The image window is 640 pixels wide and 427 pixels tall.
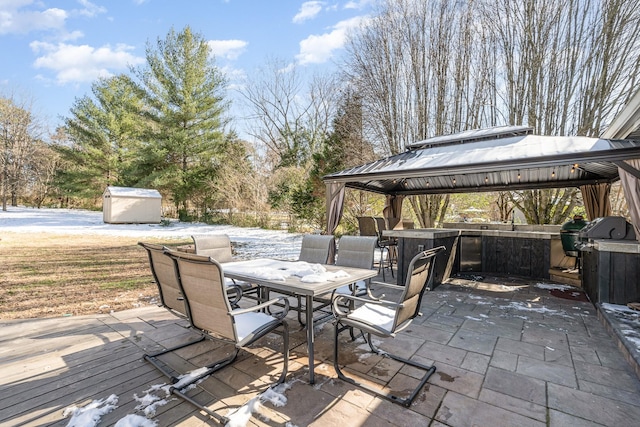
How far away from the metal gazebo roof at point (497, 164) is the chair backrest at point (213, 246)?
9.53ft

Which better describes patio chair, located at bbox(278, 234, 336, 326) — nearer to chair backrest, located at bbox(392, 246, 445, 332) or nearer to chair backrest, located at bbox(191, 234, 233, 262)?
chair backrest, located at bbox(191, 234, 233, 262)

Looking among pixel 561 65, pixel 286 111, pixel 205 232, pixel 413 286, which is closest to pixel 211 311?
pixel 413 286

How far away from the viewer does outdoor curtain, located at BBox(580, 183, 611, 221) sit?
231 inches

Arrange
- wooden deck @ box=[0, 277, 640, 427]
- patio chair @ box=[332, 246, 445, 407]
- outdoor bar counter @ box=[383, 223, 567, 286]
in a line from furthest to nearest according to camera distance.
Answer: outdoor bar counter @ box=[383, 223, 567, 286]
patio chair @ box=[332, 246, 445, 407]
wooden deck @ box=[0, 277, 640, 427]

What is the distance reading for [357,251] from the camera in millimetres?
3191

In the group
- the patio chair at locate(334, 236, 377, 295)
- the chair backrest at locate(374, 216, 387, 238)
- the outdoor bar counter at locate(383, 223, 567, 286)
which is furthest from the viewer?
the chair backrest at locate(374, 216, 387, 238)

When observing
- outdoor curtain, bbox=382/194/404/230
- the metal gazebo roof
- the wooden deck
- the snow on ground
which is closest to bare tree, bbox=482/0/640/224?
the metal gazebo roof

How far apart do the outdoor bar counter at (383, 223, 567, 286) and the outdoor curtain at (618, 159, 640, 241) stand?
1.76 meters

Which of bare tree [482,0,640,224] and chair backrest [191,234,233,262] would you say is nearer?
chair backrest [191,234,233,262]

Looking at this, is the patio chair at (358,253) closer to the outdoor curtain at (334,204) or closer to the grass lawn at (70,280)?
the grass lawn at (70,280)

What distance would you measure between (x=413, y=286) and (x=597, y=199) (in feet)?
21.5

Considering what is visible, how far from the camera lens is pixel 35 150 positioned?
66.2 ft

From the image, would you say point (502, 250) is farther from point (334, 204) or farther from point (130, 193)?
point (130, 193)

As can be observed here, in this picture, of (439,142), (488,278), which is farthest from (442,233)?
(439,142)
